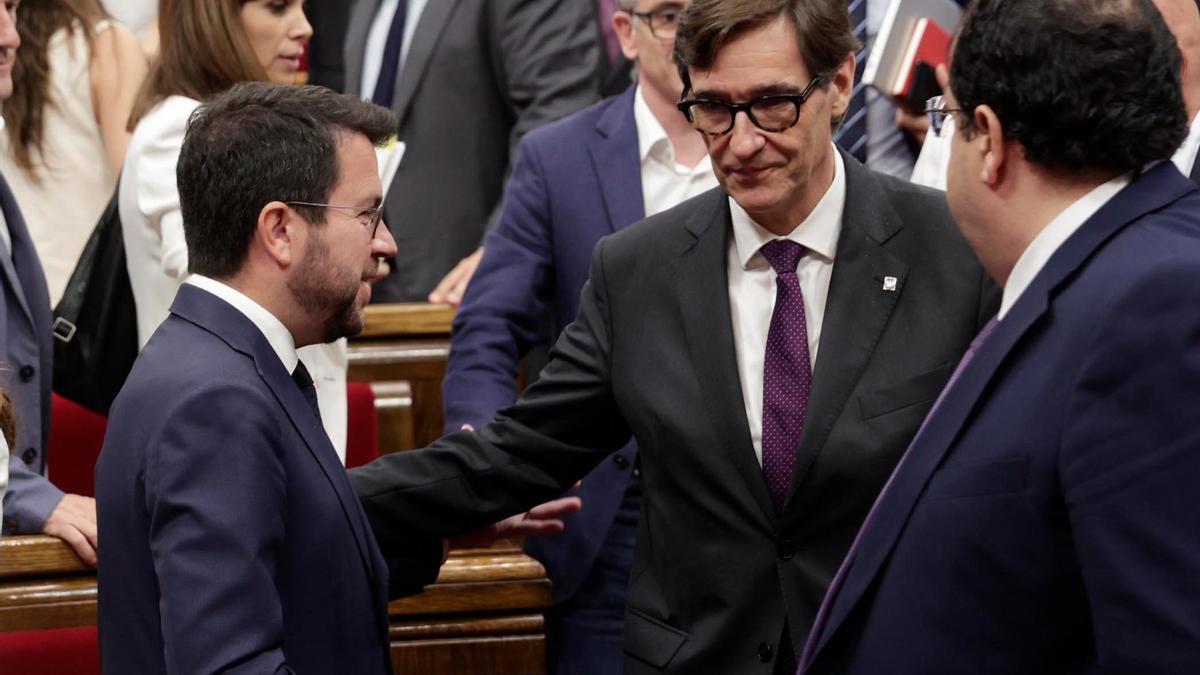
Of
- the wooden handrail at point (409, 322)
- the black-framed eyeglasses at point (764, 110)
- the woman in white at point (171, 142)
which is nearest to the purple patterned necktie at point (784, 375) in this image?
the black-framed eyeglasses at point (764, 110)

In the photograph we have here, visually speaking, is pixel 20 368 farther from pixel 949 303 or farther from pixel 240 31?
pixel 949 303

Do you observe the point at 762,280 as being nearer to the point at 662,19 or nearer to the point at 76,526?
the point at 662,19

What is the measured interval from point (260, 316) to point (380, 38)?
2287 millimetres

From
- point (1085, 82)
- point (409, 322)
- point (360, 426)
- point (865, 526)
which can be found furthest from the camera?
point (409, 322)

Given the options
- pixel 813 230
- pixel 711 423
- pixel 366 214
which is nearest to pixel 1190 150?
pixel 813 230

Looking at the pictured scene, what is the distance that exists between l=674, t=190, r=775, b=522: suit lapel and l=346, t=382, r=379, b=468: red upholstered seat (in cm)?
103

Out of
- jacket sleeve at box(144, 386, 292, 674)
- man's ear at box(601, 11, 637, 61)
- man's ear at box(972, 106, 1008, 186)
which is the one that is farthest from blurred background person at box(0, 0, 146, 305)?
man's ear at box(972, 106, 1008, 186)

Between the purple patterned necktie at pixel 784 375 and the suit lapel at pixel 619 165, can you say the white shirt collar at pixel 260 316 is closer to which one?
→ the purple patterned necktie at pixel 784 375

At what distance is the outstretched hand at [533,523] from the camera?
2.50 meters

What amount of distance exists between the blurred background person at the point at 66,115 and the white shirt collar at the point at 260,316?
1594 millimetres

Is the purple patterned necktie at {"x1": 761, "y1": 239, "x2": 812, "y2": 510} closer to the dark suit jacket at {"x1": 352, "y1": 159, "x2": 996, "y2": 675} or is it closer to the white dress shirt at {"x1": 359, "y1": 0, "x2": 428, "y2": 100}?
the dark suit jacket at {"x1": 352, "y1": 159, "x2": 996, "y2": 675}

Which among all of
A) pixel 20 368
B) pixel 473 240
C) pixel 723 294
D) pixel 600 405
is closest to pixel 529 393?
pixel 600 405

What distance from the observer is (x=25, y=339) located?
2.75 meters

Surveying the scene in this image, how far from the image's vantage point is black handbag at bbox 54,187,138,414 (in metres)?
2.86
